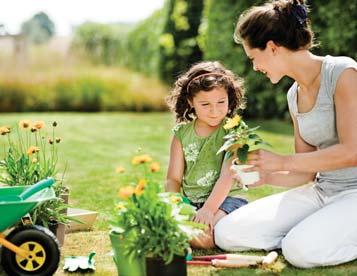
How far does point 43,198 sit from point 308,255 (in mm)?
1228

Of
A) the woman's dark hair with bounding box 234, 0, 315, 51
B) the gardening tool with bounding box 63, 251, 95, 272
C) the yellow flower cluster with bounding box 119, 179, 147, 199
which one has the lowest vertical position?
the gardening tool with bounding box 63, 251, 95, 272

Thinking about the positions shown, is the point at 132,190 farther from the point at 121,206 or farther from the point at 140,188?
the point at 121,206

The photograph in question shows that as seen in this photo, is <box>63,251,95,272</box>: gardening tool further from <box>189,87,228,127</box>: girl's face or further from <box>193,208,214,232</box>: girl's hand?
<box>189,87,228,127</box>: girl's face

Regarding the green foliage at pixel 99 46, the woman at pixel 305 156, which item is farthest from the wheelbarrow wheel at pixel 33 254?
the green foliage at pixel 99 46

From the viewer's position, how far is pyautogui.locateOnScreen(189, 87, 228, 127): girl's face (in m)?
4.02

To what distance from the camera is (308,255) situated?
354 cm

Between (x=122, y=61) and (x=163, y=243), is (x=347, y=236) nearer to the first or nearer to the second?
(x=163, y=243)

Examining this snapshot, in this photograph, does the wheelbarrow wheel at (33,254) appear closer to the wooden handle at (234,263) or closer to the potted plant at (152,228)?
the potted plant at (152,228)

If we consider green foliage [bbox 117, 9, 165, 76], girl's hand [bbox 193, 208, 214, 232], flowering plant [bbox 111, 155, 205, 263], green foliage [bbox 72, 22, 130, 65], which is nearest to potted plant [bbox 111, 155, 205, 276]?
flowering plant [bbox 111, 155, 205, 263]

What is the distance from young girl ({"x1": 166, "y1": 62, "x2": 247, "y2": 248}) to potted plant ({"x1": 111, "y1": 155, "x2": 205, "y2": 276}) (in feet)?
2.74

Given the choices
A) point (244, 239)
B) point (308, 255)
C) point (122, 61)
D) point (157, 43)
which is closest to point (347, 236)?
point (308, 255)

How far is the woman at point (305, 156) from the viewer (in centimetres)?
354

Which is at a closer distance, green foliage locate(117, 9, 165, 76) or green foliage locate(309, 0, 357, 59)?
green foliage locate(309, 0, 357, 59)

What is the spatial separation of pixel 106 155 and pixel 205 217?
13.0 feet
